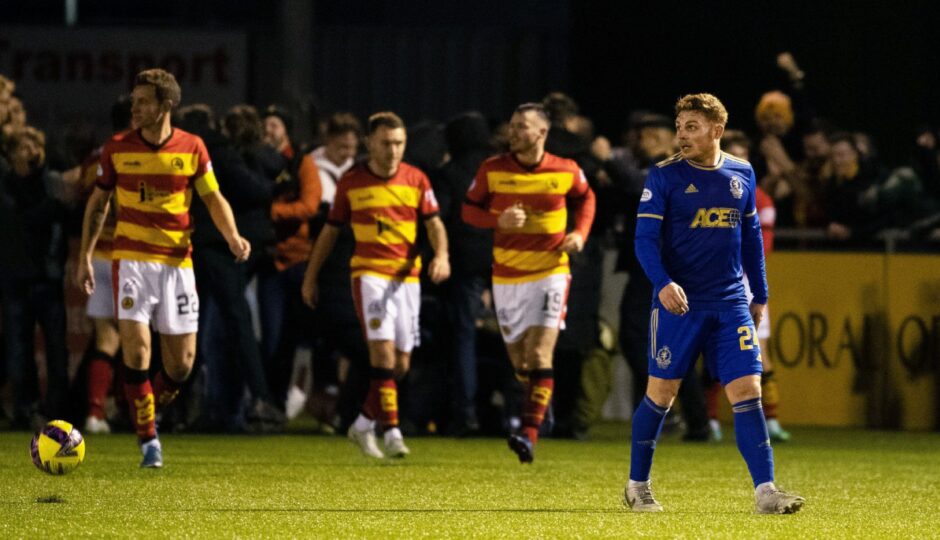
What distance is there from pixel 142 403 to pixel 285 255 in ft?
12.0

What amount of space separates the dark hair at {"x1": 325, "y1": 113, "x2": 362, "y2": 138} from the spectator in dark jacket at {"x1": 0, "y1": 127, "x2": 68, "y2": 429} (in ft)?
6.86

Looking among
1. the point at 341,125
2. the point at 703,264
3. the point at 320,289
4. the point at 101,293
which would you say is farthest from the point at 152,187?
the point at 341,125

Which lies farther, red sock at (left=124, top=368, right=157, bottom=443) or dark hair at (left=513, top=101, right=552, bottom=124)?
dark hair at (left=513, top=101, right=552, bottom=124)

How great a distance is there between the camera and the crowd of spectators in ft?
44.1

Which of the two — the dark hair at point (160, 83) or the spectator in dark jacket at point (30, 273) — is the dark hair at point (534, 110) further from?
the spectator in dark jacket at point (30, 273)

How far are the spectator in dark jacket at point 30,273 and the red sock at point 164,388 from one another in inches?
103

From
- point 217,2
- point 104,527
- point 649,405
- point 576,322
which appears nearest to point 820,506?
point 649,405

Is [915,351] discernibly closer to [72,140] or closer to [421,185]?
[421,185]

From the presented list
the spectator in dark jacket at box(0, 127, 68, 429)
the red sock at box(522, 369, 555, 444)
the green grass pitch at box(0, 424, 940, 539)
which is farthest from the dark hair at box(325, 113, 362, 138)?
the red sock at box(522, 369, 555, 444)

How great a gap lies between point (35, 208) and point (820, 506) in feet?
21.8

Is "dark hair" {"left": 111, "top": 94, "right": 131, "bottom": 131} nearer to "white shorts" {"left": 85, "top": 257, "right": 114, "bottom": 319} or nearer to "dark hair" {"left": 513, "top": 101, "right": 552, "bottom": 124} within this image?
"white shorts" {"left": 85, "top": 257, "right": 114, "bottom": 319}

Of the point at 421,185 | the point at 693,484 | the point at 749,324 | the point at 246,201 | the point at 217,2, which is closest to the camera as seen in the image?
the point at 749,324

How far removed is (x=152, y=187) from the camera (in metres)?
10.5

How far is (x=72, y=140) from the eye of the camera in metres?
14.0
